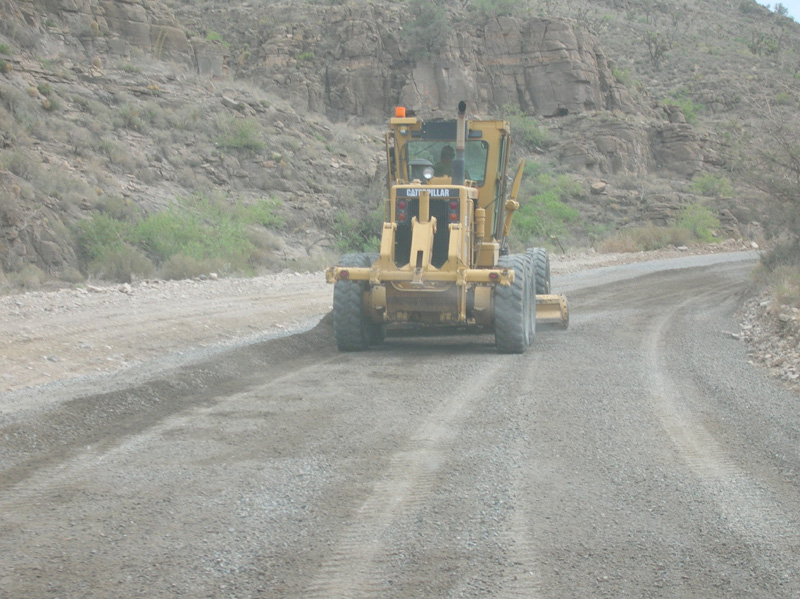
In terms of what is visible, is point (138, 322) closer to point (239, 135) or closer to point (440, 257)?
point (440, 257)

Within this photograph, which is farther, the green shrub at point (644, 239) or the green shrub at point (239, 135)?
the green shrub at point (644, 239)

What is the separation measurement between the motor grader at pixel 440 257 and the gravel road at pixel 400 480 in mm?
902

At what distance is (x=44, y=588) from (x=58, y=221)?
68.8ft

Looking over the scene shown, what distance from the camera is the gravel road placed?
468cm

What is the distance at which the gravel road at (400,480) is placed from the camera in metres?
4.68

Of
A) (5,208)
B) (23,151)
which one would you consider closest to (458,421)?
(5,208)

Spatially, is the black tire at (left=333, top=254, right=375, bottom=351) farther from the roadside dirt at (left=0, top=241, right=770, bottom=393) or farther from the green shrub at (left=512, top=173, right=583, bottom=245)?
the green shrub at (left=512, top=173, right=583, bottom=245)

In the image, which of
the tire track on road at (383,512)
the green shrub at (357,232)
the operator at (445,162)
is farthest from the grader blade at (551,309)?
the green shrub at (357,232)

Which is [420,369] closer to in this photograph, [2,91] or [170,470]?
[170,470]

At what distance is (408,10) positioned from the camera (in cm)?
6400

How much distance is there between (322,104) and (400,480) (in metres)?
53.2

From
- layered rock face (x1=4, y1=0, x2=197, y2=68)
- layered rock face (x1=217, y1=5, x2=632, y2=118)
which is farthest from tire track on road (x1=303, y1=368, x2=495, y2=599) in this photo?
layered rock face (x1=217, y1=5, x2=632, y2=118)

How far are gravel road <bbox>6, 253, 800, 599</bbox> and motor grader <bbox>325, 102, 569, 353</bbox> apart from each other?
90 cm

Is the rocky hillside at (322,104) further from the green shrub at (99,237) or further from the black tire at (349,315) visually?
the black tire at (349,315)
